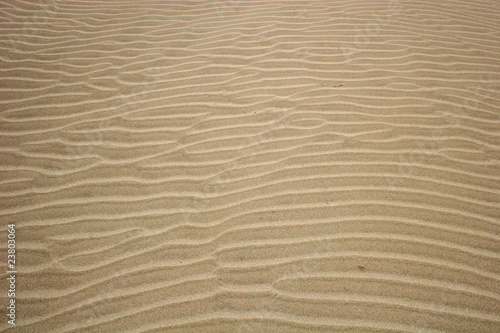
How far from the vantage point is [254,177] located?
245cm

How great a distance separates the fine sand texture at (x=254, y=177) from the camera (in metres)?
1.84

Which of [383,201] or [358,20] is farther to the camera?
[358,20]

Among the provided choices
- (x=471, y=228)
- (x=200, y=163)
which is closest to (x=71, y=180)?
(x=200, y=163)

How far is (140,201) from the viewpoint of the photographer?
7.70 feet

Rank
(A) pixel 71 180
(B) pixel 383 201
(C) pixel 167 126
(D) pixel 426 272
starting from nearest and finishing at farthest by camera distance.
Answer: (D) pixel 426 272, (B) pixel 383 201, (A) pixel 71 180, (C) pixel 167 126

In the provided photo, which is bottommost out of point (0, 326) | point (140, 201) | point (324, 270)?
point (0, 326)

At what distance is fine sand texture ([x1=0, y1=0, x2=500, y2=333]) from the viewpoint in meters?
1.84

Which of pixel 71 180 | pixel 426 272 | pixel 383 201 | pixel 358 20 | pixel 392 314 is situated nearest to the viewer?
pixel 392 314

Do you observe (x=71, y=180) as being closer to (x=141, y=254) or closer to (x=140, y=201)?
(x=140, y=201)

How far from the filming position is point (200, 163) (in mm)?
2582

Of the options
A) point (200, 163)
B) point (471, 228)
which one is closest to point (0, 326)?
point (200, 163)

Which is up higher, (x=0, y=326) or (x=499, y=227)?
(x=499, y=227)

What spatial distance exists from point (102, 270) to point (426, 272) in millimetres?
2225

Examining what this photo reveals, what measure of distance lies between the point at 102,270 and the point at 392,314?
1.94m
